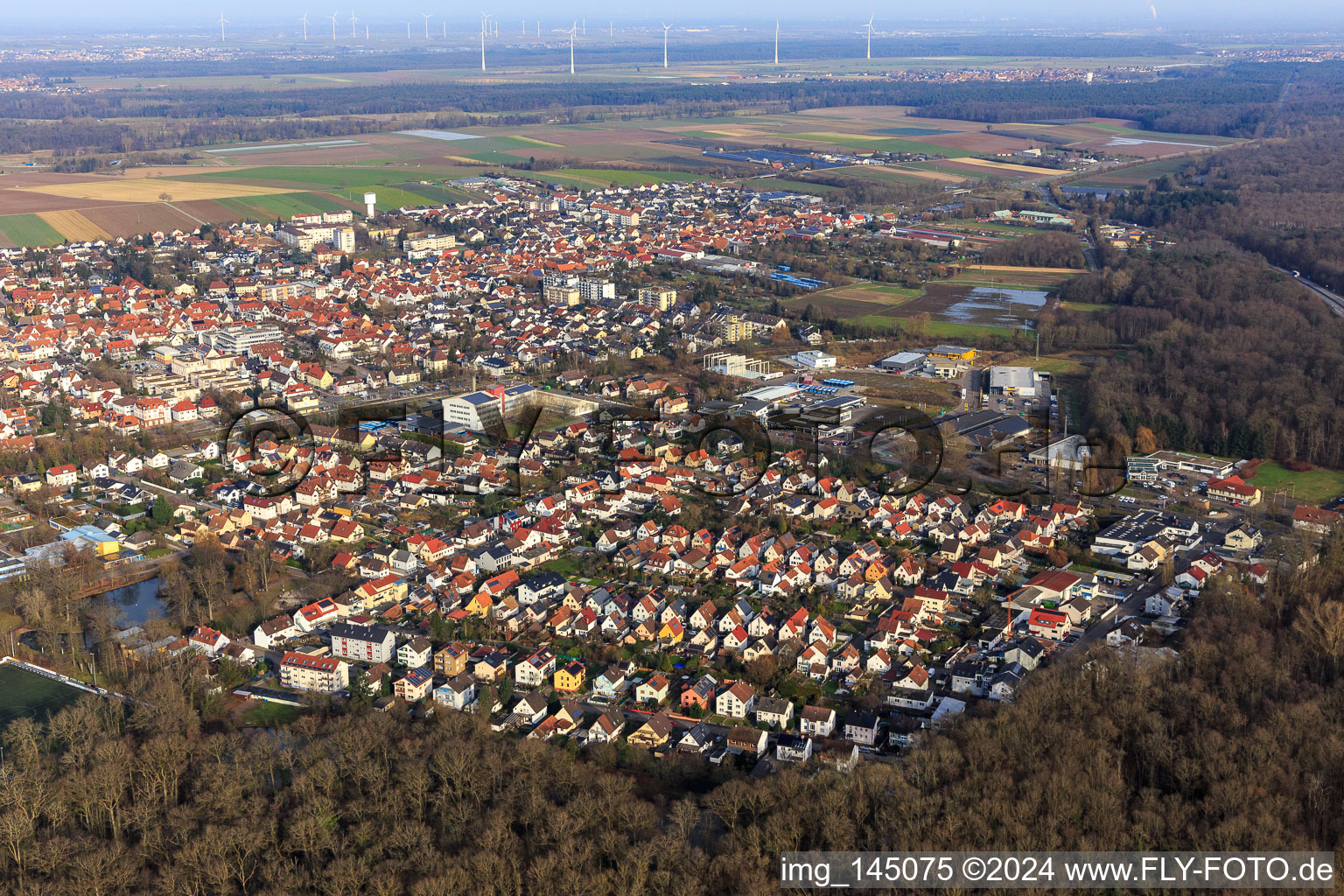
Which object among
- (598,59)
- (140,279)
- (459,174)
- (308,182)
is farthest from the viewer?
(598,59)

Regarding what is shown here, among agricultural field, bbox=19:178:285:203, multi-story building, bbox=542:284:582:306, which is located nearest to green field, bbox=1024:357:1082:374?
multi-story building, bbox=542:284:582:306

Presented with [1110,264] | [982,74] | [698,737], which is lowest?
[698,737]

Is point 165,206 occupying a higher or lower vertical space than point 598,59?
lower

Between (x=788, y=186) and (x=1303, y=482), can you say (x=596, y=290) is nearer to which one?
(x=1303, y=482)

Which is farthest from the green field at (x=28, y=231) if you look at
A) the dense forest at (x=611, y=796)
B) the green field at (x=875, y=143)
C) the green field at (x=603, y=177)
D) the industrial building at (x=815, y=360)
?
the green field at (x=875, y=143)

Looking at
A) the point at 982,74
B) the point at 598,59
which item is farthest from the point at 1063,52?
the point at 598,59

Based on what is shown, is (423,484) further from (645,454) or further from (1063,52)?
(1063,52)

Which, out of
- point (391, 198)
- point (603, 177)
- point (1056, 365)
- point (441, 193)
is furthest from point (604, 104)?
point (1056, 365)
